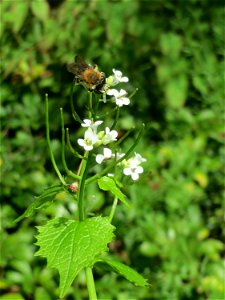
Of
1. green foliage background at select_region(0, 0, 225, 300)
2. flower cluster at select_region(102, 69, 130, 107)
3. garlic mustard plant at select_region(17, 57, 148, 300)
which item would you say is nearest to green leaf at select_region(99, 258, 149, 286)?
garlic mustard plant at select_region(17, 57, 148, 300)

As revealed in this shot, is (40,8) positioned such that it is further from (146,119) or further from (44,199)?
(44,199)

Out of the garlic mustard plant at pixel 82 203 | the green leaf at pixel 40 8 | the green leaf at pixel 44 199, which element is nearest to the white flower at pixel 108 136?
the garlic mustard plant at pixel 82 203

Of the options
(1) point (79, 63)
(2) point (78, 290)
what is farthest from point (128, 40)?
(1) point (79, 63)

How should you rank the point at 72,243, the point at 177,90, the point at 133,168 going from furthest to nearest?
1. the point at 177,90
2. the point at 133,168
3. the point at 72,243

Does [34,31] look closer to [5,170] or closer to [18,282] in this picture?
[5,170]

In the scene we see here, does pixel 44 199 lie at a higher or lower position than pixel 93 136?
lower

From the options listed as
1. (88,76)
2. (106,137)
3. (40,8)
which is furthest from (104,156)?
(40,8)
